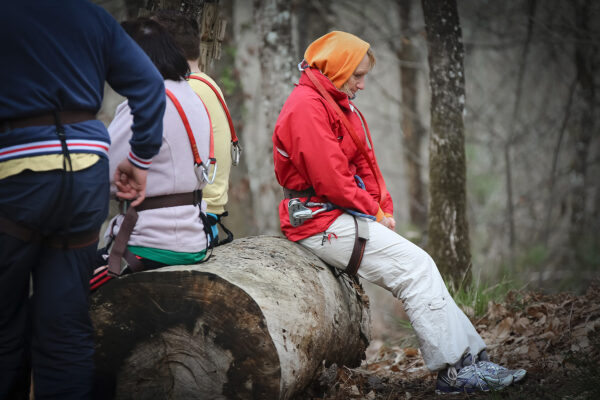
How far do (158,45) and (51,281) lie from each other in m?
1.39

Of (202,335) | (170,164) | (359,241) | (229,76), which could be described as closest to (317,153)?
(359,241)

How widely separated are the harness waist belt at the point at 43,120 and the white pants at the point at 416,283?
1704 millimetres

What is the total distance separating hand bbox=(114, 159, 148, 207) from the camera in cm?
287

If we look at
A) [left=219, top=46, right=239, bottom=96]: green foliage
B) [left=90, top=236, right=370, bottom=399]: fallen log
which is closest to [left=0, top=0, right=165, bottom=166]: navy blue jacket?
[left=90, top=236, right=370, bottom=399]: fallen log

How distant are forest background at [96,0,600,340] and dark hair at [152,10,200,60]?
2.79 m

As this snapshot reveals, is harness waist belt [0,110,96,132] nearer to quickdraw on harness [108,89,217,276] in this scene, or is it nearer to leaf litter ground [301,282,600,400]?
quickdraw on harness [108,89,217,276]

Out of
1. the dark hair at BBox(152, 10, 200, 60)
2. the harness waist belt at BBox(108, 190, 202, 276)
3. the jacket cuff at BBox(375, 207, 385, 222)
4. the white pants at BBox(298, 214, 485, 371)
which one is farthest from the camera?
the jacket cuff at BBox(375, 207, 385, 222)

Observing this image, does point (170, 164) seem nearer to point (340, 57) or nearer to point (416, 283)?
point (340, 57)

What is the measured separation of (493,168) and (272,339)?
10931mm

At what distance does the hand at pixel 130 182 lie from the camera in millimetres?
2865

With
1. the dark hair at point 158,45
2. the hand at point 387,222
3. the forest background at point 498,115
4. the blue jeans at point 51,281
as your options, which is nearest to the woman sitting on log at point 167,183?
the dark hair at point 158,45

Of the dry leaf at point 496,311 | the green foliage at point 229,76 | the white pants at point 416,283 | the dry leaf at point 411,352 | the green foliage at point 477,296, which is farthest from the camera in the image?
the green foliage at point 229,76

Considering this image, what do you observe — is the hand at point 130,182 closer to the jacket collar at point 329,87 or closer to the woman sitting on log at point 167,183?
the woman sitting on log at point 167,183

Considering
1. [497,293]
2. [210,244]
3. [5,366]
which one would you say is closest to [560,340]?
[497,293]
